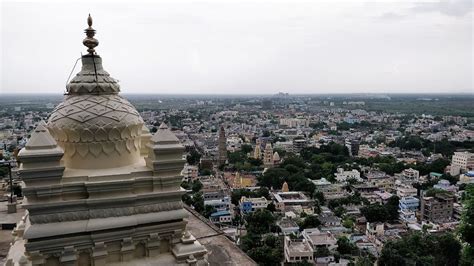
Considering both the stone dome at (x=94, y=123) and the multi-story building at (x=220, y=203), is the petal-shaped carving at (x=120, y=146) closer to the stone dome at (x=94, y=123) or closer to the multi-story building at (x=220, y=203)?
the stone dome at (x=94, y=123)

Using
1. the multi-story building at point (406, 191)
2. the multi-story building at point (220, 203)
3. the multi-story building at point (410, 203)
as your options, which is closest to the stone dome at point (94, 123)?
the multi-story building at point (220, 203)

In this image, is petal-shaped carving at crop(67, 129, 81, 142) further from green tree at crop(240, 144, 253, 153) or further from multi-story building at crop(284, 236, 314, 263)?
green tree at crop(240, 144, 253, 153)

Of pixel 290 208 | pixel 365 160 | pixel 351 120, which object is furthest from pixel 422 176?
pixel 351 120

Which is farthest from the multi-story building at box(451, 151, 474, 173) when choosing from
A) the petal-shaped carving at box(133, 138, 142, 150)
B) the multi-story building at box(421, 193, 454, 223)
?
the petal-shaped carving at box(133, 138, 142, 150)

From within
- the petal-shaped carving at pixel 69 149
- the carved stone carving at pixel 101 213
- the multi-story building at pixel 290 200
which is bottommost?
the multi-story building at pixel 290 200

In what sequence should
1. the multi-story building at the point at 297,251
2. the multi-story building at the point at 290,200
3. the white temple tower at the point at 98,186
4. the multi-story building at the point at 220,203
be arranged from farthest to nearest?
1. the multi-story building at the point at 290,200
2. the multi-story building at the point at 220,203
3. the multi-story building at the point at 297,251
4. the white temple tower at the point at 98,186

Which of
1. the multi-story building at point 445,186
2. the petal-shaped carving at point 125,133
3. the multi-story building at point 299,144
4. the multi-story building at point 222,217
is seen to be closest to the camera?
the petal-shaped carving at point 125,133
